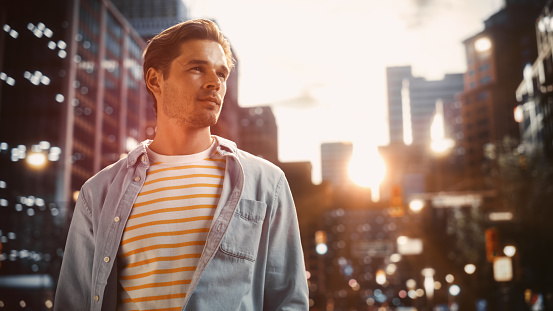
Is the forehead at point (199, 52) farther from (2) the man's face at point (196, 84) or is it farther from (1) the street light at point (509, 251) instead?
(1) the street light at point (509, 251)

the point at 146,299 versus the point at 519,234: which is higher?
the point at 146,299

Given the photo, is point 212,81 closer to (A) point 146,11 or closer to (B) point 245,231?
(B) point 245,231

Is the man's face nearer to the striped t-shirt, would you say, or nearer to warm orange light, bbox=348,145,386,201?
the striped t-shirt

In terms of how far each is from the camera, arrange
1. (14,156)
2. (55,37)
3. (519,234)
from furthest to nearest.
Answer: (55,37) < (14,156) < (519,234)

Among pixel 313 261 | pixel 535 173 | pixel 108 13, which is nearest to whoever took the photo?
pixel 535 173

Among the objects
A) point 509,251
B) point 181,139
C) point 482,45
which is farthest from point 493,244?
point 181,139

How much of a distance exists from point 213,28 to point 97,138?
3058 inches

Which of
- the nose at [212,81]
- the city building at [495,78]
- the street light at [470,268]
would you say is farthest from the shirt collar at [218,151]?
the city building at [495,78]

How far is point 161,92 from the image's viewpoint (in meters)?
2.64

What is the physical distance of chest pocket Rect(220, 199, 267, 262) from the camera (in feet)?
7.63

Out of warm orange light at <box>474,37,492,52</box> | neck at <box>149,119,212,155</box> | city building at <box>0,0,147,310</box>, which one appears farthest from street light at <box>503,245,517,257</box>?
city building at <box>0,0,147,310</box>

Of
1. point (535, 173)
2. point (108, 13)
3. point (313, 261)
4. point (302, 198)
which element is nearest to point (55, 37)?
point (108, 13)

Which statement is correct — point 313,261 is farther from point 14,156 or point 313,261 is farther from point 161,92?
point 161,92

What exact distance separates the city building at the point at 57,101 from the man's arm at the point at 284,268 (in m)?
57.6
